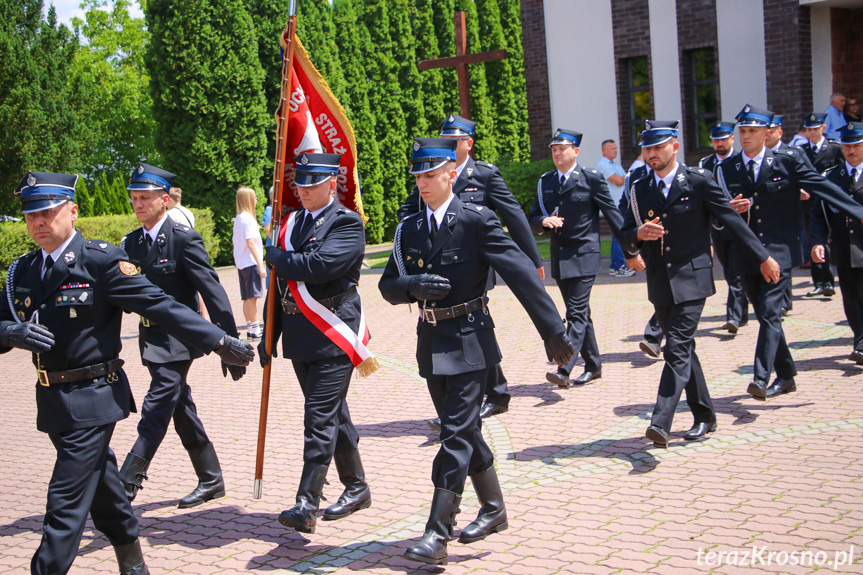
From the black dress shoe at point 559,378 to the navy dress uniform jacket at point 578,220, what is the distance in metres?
0.96

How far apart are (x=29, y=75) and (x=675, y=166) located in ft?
53.2

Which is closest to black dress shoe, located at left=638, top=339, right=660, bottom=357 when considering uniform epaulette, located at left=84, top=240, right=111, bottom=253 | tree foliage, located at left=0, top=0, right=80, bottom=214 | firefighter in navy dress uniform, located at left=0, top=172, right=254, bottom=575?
firefighter in navy dress uniform, located at left=0, top=172, right=254, bottom=575

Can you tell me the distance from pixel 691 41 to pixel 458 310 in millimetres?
15519

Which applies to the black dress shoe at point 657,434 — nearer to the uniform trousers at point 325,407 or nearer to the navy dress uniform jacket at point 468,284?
the navy dress uniform jacket at point 468,284

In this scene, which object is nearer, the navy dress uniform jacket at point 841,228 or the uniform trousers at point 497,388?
the uniform trousers at point 497,388

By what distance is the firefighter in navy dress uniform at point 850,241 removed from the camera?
27.9ft

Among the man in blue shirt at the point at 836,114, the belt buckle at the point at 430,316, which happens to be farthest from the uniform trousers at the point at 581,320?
the man in blue shirt at the point at 836,114

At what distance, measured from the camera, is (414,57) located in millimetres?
28438

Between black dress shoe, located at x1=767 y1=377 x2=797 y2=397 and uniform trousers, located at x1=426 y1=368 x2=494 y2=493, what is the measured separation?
3.53 meters

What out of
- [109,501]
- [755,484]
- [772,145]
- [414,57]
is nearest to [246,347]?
[109,501]

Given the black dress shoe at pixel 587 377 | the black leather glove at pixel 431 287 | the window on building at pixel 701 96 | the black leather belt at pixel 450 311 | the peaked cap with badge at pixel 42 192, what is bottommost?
the black dress shoe at pixel 587 377

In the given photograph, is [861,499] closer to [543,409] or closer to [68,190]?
[543,409]

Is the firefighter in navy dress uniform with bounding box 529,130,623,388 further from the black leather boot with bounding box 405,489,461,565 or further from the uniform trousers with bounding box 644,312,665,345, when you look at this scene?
the black leather boot with bounding box 405,489,461,565

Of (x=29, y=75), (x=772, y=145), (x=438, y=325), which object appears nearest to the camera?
(x=438, y=325)
